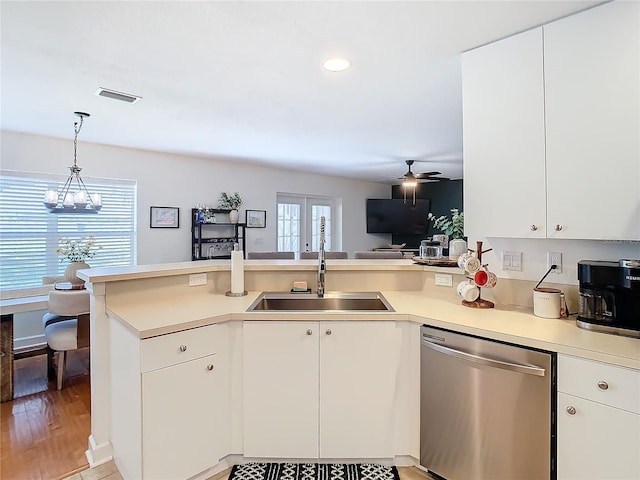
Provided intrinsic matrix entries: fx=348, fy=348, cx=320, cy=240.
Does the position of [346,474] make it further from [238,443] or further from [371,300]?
[371,300]

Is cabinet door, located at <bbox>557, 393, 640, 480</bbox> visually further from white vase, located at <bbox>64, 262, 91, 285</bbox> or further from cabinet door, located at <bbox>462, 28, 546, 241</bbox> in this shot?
white vase, located at <bbox>64, 262, 91, 285</bbox>

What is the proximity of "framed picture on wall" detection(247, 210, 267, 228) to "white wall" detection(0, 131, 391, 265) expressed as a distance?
77 mm

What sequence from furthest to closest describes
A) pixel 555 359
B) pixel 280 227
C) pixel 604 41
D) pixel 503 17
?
pixel 280 227 → pixel 503 17 → pixel 604 41 → pixel 555 359

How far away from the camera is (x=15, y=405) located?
2.62 metres

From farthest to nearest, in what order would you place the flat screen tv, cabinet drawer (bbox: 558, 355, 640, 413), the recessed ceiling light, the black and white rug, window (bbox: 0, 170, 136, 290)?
the flat screen tv → window (bbox: 0, 170, 136, 290) → the recessed ceiling light → the black and white rug → cabinet drawer (bbox: 558, 355, 640, 413)

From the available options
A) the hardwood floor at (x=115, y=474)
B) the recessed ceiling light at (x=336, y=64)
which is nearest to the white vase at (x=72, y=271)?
the hardwood floor at (x=115, y=474)

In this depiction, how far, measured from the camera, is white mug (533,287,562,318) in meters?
1.72

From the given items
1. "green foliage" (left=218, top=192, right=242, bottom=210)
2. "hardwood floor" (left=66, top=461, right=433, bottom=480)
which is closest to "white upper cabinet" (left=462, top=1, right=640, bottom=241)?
"hardwood floor" (left=66, top=461, right=433, bottom=480)

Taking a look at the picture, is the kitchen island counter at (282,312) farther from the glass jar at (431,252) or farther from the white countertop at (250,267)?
the glass jar at (431,252)

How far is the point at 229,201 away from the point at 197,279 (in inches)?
129

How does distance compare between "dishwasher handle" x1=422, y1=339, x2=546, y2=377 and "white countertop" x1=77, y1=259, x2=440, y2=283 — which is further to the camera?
"white countertop" x1=77, y1=259, x2=440, y2=283

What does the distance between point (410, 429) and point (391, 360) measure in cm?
38

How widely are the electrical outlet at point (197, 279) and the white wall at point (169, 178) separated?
2811 millimetres

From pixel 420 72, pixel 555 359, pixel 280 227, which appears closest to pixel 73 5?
pixel 420 72
